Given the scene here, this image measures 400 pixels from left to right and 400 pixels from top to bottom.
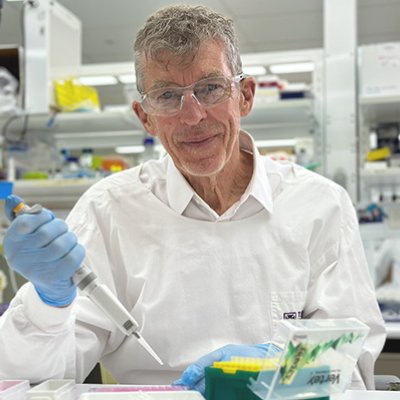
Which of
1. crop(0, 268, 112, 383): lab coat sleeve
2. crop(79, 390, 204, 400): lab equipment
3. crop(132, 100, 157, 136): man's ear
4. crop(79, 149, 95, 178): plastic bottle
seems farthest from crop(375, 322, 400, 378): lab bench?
crop(79, 149, 95, 178): plastic bottle

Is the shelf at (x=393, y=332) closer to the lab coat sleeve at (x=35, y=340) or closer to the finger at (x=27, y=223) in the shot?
the lab coat sleeve at (x=35, y=340)

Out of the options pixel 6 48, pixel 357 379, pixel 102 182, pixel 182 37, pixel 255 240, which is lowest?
pixel 357 379

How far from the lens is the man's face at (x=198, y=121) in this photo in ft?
4.01

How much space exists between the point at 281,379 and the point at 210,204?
0.76m

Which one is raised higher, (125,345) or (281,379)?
(281,379)

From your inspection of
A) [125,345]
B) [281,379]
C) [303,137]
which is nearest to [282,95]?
[303,137]

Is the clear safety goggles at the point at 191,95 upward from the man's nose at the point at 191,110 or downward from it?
upward

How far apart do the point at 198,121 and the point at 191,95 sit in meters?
0.06

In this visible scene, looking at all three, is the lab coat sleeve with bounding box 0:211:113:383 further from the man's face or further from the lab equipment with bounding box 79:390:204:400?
the man's face

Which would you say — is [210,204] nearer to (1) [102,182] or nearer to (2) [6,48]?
(1) [102,182]

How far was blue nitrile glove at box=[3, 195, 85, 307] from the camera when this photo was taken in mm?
873

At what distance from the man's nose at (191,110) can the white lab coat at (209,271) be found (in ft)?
0.74

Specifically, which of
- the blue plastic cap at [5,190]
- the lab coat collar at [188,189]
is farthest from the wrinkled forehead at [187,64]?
the blue plastic cap at [5,190]

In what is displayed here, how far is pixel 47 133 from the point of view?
10.4 feet
